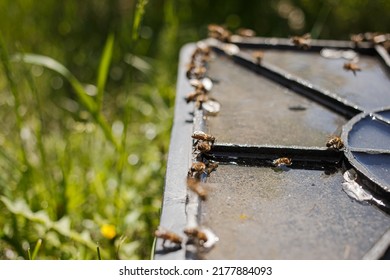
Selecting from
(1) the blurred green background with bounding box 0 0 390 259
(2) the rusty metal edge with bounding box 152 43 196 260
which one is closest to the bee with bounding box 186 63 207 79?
(2) the rusty metal edge with bounding box 152 43 196 260

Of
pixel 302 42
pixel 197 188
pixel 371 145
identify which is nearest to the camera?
pixel 197 188

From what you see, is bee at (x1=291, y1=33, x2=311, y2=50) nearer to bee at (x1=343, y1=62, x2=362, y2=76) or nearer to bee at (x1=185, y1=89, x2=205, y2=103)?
bee at (x1=343, y1=62, x2=362, y2=76)

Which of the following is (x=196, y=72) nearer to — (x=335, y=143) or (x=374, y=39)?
(x=335, y=143)

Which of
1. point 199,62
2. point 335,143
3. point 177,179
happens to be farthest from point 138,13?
point 335,143

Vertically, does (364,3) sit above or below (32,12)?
above

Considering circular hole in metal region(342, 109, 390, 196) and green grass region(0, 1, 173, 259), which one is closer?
circular hole in metal region(342, 109, 390, 196)
